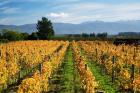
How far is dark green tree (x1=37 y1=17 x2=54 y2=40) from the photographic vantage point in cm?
8606

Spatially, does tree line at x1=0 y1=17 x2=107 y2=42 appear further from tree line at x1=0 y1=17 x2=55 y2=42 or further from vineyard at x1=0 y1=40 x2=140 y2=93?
vineyard at x1=0 y1=40 x2=140 y2=93

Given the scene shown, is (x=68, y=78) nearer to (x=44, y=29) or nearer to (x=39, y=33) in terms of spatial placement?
(x=39, y=33)

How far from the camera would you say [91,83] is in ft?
47.3

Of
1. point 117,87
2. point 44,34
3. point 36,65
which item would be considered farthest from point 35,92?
point 44,34

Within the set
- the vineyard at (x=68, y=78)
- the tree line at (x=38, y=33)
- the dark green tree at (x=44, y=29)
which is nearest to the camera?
the vineyard at (x=68, y=78)

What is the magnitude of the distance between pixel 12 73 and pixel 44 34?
2615 inches

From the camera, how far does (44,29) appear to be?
290 feet

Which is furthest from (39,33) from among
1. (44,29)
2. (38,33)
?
(44,29)

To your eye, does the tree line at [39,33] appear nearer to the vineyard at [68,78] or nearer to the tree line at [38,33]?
the tree line at [38,33]

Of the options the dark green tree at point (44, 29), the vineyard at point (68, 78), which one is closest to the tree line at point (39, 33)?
the dark green tree at point (44, 29)

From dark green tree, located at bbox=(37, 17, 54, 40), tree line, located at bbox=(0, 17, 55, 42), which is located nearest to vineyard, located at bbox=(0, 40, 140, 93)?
tree line, located at bbox=(0, 17, 55, 42)

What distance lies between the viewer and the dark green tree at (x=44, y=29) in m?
86.1

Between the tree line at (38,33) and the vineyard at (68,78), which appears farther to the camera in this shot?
the tree line at (38,33)

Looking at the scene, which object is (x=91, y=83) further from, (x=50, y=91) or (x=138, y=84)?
(x=50, y=91)
